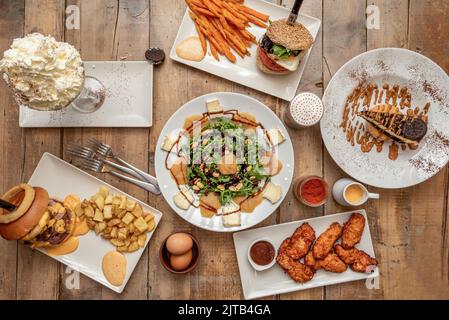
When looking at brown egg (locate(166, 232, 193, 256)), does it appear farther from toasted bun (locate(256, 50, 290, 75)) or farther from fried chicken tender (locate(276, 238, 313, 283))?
toasted bun (locate(256, 50, 290, 75))

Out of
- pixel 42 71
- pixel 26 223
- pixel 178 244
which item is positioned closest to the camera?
pixel 42 71

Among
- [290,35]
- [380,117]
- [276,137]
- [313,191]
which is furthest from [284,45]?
[313,191]

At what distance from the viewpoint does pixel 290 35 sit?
1.77 m

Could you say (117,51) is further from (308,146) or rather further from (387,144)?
(387,144)

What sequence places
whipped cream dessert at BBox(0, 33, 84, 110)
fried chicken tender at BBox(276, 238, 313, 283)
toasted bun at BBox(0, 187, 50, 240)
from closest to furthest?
1. whipped cream dessert at BBox(0, 33, 84, 110)
2. toasted bun at BBox(0, 187, 50, 240)
3. fried chicken tender at BBox(276, 238, 313, 283)

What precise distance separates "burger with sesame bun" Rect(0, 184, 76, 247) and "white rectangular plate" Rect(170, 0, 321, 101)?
89cm

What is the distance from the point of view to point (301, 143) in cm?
197

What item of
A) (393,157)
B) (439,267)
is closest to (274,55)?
(393,157)

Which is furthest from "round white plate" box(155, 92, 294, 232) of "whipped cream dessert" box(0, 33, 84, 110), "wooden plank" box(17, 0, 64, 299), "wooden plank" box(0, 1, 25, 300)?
"wooden plank" box(0, 1, 25, 300)

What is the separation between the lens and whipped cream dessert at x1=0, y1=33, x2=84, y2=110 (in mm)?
1445

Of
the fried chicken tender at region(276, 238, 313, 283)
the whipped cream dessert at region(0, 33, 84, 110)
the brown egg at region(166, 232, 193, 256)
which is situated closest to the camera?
the whipped cream dessert at region(0, 33, 84, 110)

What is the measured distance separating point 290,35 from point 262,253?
1.01 m

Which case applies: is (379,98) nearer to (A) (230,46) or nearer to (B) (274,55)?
(B) (274,55)

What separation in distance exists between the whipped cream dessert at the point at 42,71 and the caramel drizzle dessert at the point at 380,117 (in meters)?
1.22
